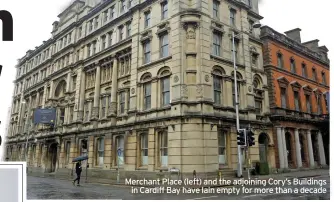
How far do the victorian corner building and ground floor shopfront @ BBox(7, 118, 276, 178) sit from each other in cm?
6

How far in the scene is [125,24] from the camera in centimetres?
2081

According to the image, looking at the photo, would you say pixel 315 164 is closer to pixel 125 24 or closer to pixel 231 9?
pixel 231 9

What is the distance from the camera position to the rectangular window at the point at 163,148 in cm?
1564

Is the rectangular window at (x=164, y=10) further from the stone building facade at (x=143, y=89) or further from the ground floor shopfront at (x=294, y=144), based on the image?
the ground floor shopfront at (x=294, y=144)

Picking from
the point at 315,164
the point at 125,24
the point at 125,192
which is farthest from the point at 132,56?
the point at 315,164

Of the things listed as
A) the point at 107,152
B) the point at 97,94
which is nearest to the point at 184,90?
the point at 107,152

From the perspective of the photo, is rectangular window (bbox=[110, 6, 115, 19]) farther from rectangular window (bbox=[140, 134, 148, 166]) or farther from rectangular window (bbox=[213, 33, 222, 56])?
rectangular window (bbox=[140, 134, 148, 166])

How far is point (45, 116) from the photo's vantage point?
20.1 metres

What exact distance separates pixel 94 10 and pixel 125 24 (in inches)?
154

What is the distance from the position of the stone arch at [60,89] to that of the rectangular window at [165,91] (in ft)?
33.0

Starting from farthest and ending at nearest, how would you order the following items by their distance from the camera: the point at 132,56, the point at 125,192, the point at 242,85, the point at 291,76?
the point at 291,76 → the point at 132,56 → the point at 242,85 → the point at 125,192

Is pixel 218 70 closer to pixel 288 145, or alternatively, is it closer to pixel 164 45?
pixel 164 45

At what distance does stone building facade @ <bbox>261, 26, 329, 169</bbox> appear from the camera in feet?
61.5

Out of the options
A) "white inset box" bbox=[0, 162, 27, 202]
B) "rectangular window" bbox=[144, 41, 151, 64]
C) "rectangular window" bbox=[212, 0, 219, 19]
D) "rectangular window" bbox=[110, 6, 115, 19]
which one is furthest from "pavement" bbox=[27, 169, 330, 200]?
"rectangular window" bbox=[110, 6, 115, 19]
